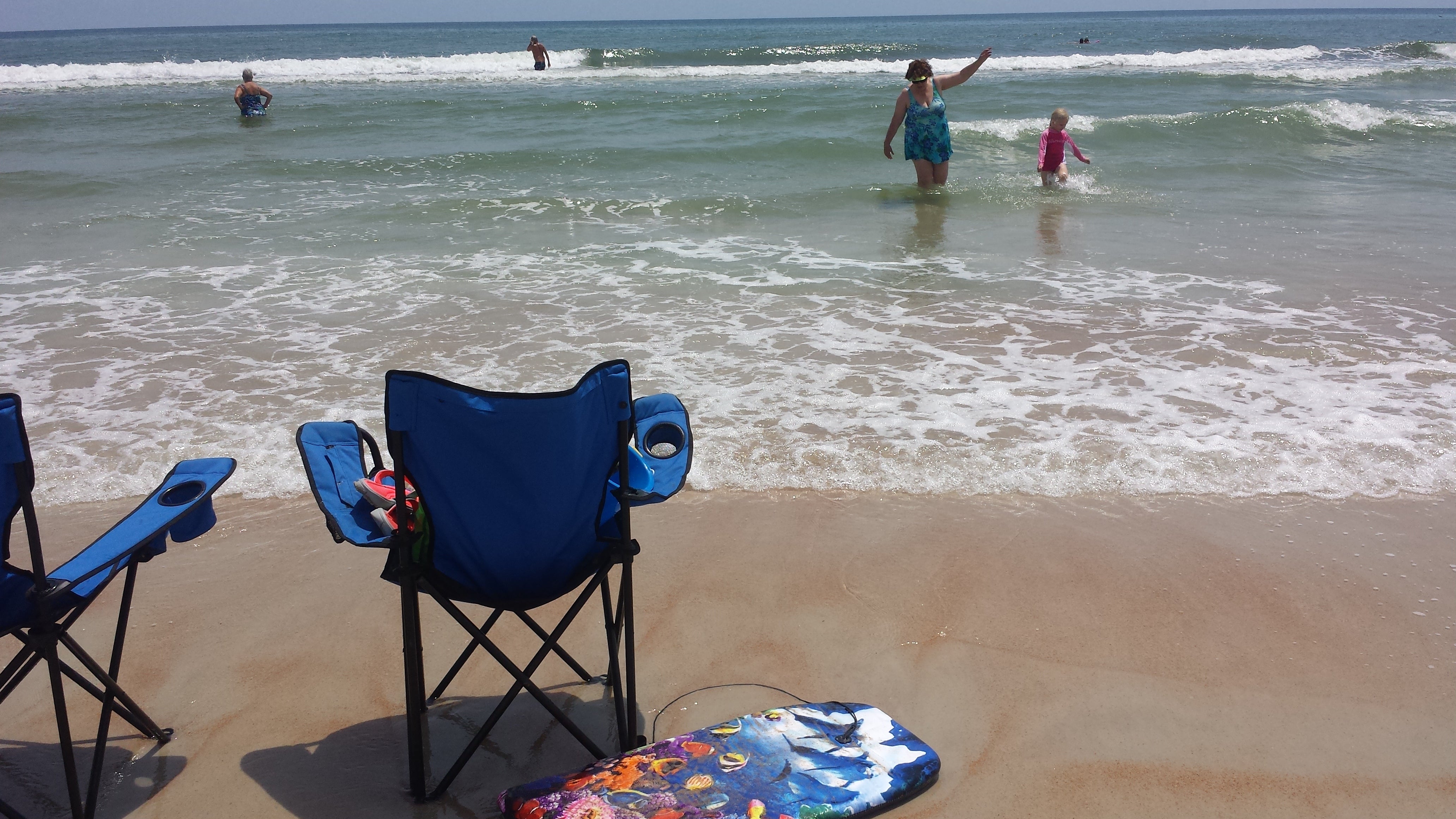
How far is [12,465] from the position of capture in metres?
2.02

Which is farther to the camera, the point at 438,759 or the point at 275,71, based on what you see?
the point at 275,71

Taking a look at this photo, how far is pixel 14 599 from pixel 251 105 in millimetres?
18461

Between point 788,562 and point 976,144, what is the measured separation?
1286cm

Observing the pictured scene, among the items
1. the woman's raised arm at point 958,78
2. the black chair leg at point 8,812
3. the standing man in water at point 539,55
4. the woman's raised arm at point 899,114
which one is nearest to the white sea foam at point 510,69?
the standing man in water at point 539,55

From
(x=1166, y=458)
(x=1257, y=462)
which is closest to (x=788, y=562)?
(x=1166, y=458)

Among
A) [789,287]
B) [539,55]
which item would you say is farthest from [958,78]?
[539,55]

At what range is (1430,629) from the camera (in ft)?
9.71

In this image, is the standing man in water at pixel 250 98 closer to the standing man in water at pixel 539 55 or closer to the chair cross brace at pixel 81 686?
the standing man in water at pixel 539 55

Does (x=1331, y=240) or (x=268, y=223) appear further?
(x=268, y=223)

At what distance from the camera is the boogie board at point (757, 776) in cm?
212

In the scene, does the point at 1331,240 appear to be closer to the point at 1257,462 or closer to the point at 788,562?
the point at 1257,462

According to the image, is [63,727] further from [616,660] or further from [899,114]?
[899,114]

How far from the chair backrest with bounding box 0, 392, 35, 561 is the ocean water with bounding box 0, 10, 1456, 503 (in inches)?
80.1

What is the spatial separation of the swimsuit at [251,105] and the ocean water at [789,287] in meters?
1.05
